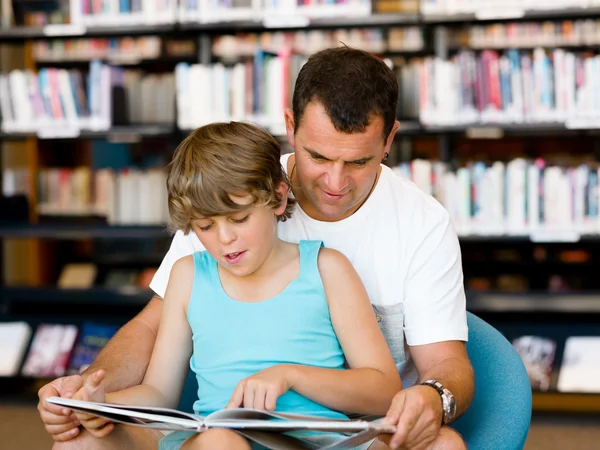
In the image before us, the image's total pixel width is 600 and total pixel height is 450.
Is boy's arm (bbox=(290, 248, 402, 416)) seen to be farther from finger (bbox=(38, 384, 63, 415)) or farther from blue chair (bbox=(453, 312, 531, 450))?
finger (bbox=(38, 384, 63, 415))

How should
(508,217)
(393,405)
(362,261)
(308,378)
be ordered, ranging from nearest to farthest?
(393,405) < (308,378) < (362,261) < (508,217)

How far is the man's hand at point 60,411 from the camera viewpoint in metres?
1.48

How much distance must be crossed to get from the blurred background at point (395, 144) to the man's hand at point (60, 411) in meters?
2.08

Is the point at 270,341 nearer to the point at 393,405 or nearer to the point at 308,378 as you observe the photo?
the point at 308,378

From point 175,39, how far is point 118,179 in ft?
3.73

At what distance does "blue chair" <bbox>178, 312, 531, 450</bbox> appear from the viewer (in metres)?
1.63

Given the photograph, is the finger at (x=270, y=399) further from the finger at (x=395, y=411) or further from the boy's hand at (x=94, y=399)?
the boy's hand at (x=94, y=399)

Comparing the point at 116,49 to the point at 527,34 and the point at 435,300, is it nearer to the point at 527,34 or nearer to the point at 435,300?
the point at 527,34

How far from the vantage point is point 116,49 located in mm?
5102

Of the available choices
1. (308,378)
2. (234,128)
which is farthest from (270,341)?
(234,128)

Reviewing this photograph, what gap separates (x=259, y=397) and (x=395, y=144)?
3.25m

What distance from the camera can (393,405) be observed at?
4.55ft

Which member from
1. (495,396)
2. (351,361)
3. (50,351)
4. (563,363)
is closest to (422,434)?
(351,361)

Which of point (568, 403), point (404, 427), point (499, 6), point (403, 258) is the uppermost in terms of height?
point (499, 6)
